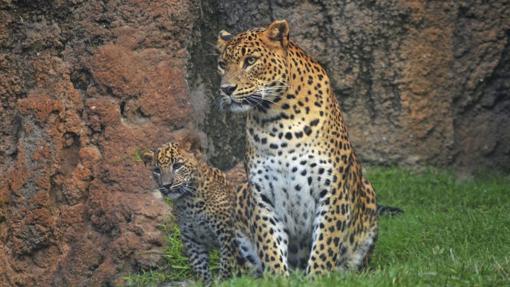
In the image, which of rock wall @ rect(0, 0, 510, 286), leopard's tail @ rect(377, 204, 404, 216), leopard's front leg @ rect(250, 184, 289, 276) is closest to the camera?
leopard's front leg @ rect(250, 184, 289, 276)

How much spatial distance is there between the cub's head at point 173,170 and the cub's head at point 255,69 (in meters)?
1.63

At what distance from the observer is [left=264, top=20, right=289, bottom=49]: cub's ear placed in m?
12.5

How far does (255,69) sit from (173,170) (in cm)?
195

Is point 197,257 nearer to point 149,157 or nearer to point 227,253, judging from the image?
point 227,253

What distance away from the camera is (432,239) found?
553 inches

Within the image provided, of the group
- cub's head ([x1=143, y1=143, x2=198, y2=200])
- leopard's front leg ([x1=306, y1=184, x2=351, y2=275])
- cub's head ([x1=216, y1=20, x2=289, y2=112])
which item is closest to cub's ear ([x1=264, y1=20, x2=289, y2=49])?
cub's head ([x1=216, y1=20, x2=289, y2=112])

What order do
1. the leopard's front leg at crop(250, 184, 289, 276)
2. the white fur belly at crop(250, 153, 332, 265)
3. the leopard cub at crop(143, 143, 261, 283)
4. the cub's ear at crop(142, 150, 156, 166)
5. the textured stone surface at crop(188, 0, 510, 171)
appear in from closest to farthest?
1. the white fur belly at crop(250, 153, 332, 265)
2. the leopard's front leg at crop(250, 184, 289, 276)
3. the leopard cub at crop(143, 143, 261, 283)
4. the cub's ear at crop(142, 150, 156, 166)
5. the textured stone surface at crop(188, 0, 510, 171)

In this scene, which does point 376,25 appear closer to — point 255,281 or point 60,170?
point 60,170

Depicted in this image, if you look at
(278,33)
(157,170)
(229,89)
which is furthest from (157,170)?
(278,33)

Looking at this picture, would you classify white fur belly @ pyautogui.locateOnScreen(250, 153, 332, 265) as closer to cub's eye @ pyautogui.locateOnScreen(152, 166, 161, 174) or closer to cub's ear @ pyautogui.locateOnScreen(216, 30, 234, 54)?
cub's ear @ pyautogui.locateOnScreen(216, 30, 234, 54)

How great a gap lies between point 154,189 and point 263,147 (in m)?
2.72

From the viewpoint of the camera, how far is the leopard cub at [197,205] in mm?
13742

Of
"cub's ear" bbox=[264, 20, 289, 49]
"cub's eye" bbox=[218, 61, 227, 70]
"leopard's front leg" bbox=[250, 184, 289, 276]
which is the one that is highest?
"cub's ear" bbox=[264, 20, 289, 49]

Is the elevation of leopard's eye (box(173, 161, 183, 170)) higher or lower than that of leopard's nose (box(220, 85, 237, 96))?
lower
